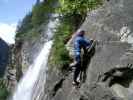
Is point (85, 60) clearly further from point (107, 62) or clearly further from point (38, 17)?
point (38, 17)

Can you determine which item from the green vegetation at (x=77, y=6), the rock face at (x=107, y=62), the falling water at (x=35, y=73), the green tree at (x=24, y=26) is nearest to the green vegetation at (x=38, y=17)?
the green tree at (x=24, y=26)

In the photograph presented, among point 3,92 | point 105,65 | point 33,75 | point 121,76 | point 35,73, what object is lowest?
point 3,92

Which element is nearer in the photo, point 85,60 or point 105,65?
point 105,65

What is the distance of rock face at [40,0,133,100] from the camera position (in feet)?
50.2

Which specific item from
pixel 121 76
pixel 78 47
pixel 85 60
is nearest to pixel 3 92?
pixel 85 60

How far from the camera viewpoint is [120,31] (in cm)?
1733

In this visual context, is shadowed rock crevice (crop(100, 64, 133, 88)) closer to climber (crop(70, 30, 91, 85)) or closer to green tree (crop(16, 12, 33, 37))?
climber (crop(70, 30, 91, 85))

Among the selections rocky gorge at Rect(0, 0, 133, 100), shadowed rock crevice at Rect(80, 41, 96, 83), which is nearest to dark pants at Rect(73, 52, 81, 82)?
shadowed rock crevice at Rect(80, 41, 96, 83)

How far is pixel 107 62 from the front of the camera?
642 inches

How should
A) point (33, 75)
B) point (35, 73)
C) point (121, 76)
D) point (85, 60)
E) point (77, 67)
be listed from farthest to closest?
1. point (33, 75)
2. point (35, 73)
3. point (85, 60)
4. point (77, 67)
5. point (121, 76)

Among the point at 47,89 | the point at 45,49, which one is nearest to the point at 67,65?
the point at 47,89

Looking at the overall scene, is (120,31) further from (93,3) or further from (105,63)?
(93,3)

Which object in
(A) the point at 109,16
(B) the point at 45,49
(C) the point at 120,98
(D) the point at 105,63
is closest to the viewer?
(C) the point at 120,98

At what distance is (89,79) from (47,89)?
14.4ft
